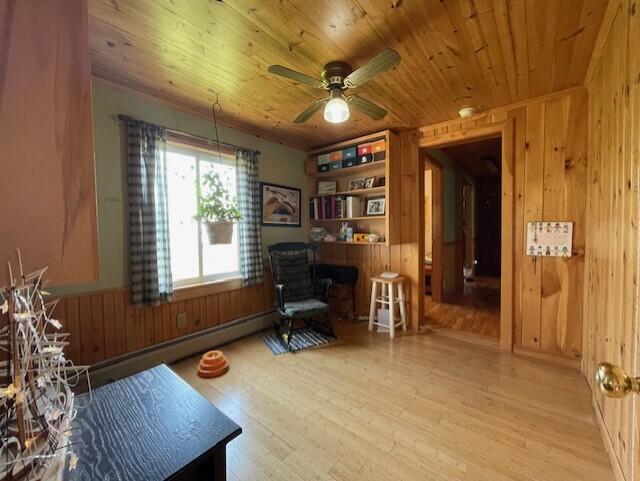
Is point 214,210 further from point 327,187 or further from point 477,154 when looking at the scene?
point 477,154

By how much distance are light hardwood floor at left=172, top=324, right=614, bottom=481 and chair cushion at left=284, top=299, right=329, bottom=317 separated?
39 centimetres

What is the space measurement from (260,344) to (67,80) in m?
2.74

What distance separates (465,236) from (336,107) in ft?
16.8

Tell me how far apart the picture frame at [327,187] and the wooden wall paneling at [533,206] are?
2135 millimetres

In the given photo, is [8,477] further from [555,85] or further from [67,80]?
[555,85]

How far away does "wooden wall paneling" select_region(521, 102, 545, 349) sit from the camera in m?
2.42

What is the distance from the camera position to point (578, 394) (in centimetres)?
195

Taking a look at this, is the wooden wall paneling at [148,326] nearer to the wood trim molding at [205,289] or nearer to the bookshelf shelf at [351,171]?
the wood trim molding at [205,289]

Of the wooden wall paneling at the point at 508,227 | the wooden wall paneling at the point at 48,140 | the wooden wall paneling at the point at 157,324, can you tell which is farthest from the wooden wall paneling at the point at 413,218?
the wooden wall paneling at the point at 48,140

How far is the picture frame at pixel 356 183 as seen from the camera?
3489 mm

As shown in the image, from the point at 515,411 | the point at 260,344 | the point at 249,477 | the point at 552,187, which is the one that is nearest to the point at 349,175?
the point at 552,187

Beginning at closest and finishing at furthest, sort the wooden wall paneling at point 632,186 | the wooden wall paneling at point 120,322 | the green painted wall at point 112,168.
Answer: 1. the wooden wall paneling at point 632,186
2. the green painted wall at point 112,168
3. the wooden wall paneling at point 120,322

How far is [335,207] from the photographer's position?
11.8ft

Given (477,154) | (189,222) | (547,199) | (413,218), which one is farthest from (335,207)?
(477,154)
